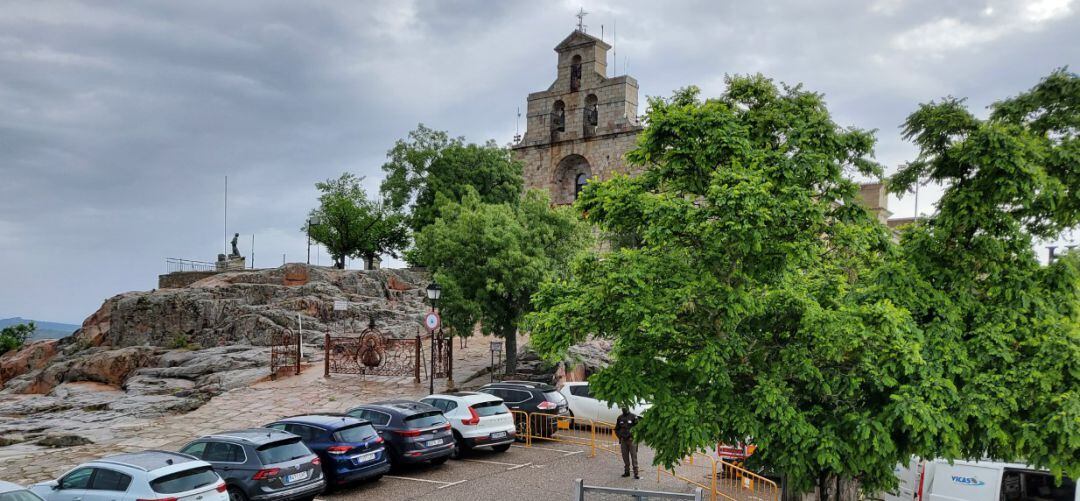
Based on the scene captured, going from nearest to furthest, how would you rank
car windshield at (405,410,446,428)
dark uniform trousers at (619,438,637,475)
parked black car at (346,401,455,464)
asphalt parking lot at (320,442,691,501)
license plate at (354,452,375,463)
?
license plate at (354,452,375,463) < asphalt parking lot at (320,442,691,501) < dark uniform trousers at (619,438,637,475) < parked black car at (346,401,455,464) < car windshield at (405,410,446,428)

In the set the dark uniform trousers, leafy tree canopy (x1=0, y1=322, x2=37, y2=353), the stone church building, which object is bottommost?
leafy tree canopy (x1=0, y1=322, x2=37, y2=353)

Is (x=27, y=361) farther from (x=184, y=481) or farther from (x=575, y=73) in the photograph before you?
(x=184, y=481)

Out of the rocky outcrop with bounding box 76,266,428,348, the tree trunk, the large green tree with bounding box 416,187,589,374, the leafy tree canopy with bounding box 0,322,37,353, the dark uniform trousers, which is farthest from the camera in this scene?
the leafy tree canopy with bounding box 0,322,37,353

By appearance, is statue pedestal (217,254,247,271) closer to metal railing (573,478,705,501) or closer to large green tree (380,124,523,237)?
large green tree (380,124,523,237)

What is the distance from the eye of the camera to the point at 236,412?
79.7 feet

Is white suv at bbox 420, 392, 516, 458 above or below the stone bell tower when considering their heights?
below

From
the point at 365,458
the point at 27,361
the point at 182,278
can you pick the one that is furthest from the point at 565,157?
the point at 365,458

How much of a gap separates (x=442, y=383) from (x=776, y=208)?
62.4ft

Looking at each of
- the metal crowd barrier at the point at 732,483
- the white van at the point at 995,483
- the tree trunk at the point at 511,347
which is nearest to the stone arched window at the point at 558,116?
the tree trunk at the point at 511,347

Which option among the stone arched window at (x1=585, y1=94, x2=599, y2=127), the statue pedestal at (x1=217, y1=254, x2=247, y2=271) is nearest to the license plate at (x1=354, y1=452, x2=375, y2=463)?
the stone arched window at (x1=585, y1=94, x2=599, y2=127)

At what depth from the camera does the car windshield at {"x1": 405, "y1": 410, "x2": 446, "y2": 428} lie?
1697 cm

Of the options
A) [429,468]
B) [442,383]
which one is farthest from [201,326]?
[429,468]

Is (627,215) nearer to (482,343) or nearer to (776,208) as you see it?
(776,208)

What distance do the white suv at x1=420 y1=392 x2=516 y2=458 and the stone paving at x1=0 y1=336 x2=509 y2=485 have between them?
6.40 meters
